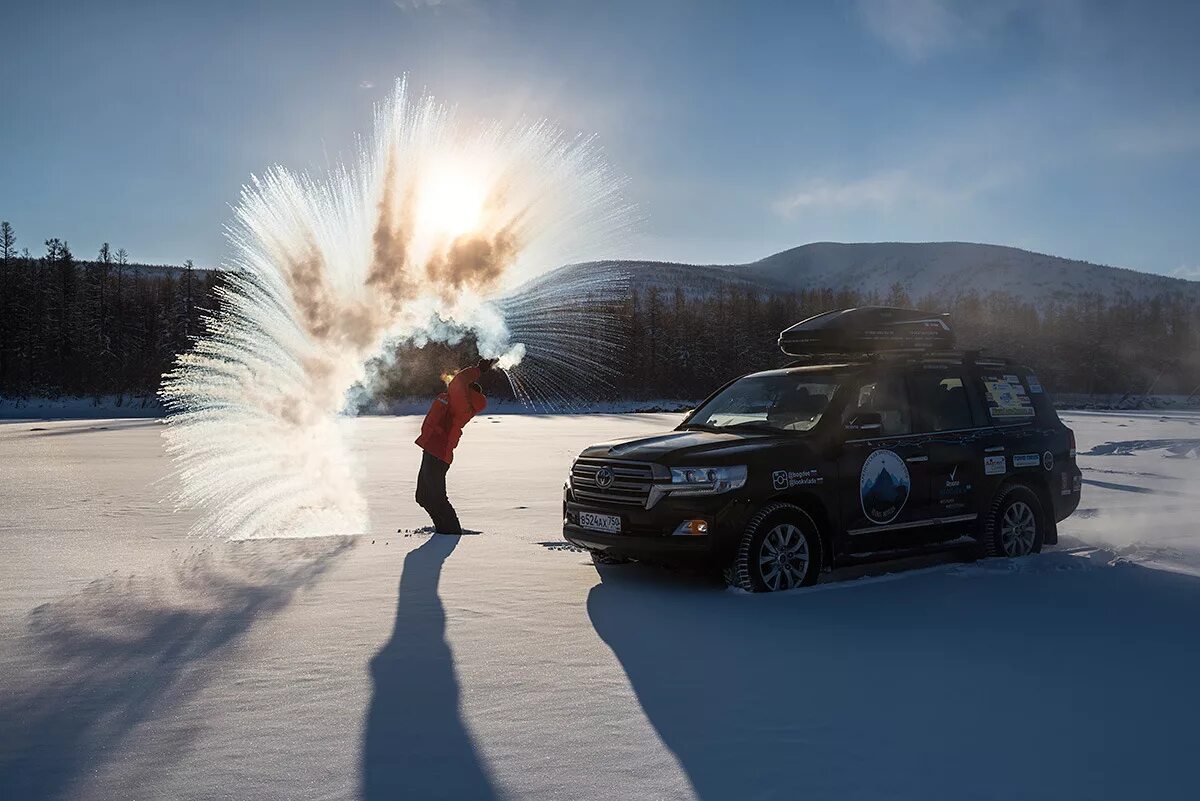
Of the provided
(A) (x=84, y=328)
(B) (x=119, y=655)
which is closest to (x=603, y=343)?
(A) (x=84, y=328)

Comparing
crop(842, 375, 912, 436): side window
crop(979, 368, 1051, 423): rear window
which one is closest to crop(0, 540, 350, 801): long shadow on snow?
crop(842, 375, 912, 436): side window

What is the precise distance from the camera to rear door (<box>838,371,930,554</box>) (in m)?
7.46

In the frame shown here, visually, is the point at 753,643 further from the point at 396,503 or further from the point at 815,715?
the point at 396,503

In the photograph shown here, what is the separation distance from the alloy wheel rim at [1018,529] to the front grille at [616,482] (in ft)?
12.3

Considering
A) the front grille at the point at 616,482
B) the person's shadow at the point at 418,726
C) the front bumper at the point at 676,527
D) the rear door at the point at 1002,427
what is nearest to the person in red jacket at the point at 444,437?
the front grille at the point at 616,482

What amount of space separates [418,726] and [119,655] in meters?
2.15

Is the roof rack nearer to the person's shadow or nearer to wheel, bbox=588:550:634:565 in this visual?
wheel, bbox=588:550:634:565

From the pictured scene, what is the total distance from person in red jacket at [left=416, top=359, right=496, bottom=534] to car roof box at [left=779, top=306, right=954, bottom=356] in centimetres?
327

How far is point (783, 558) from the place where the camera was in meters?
7.10

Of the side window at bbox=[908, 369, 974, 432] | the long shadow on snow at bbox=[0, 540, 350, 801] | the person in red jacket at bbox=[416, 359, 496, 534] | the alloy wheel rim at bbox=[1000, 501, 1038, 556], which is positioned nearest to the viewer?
the long shadow on snow at bbox=[0, 540, 350, 801]

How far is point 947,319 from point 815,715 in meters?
6.39

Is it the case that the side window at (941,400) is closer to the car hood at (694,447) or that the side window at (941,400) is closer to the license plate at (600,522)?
the car hood at (694,447)

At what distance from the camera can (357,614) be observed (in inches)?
245

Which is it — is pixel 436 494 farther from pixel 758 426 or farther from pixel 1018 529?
pixel 1018 529
